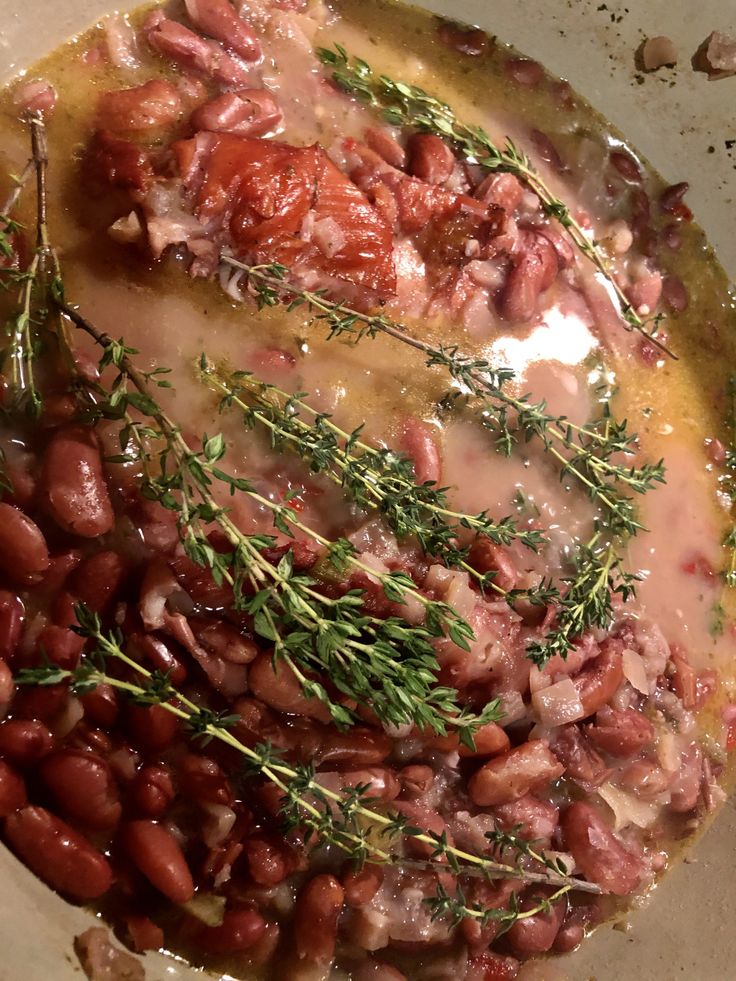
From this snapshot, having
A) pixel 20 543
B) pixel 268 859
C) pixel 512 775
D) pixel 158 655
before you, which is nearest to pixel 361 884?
pixel 268 859

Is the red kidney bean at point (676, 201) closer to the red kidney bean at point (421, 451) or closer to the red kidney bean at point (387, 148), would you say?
the red kidney bean at point (387, 148)

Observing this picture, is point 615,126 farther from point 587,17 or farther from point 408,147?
point 408,147

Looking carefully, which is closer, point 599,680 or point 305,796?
point 305,796

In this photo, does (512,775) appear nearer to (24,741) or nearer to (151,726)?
(151,726)

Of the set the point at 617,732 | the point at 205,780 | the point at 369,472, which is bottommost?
the point at 205,780

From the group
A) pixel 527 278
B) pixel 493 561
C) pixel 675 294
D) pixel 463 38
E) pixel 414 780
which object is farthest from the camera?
pixel 675 294

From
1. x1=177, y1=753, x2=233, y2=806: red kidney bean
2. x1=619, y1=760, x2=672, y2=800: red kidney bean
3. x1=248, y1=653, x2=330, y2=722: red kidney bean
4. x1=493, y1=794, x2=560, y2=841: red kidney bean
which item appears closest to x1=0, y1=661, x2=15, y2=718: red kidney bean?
x1=177, y1=753, x2=233, y2=806: red kidney bean

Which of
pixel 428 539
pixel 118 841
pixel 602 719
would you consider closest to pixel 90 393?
pixel 428 539
